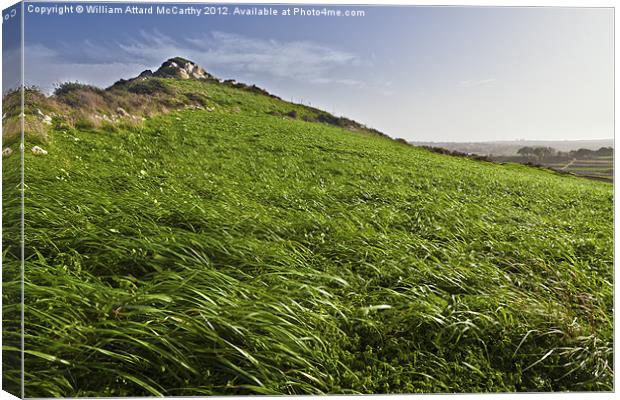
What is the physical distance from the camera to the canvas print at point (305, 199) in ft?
15.7

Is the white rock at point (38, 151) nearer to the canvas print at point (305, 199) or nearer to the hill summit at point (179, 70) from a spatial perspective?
the canvas print at point (305, 199)

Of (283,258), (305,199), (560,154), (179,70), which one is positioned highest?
(179,70)

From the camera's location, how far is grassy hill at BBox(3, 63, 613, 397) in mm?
4746

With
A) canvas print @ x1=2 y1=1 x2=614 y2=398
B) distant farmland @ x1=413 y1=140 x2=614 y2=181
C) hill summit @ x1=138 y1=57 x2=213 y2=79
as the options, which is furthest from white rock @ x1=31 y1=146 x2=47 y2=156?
distant farmland @ x1=413 y1=140 x2=614 y2=181

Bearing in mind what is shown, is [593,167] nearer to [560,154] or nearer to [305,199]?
[560,154]

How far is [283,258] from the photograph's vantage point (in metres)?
5.14

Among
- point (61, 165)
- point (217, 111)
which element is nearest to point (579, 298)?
point (217, 111)

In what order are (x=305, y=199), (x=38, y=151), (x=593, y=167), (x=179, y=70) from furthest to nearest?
(x=593, y=167) < (x=305, y=199) < (x=179, y=70) < (x=38, y=151)

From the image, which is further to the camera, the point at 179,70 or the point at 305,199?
A: the point at 305,199

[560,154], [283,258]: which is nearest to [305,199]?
[283,258]

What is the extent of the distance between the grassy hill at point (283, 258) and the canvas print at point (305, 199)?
2 cm

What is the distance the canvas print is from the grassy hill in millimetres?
17

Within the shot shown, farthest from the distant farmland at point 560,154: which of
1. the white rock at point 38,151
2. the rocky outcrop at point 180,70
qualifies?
the white rock at point 38,151

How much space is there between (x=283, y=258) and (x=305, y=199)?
0.64 m
